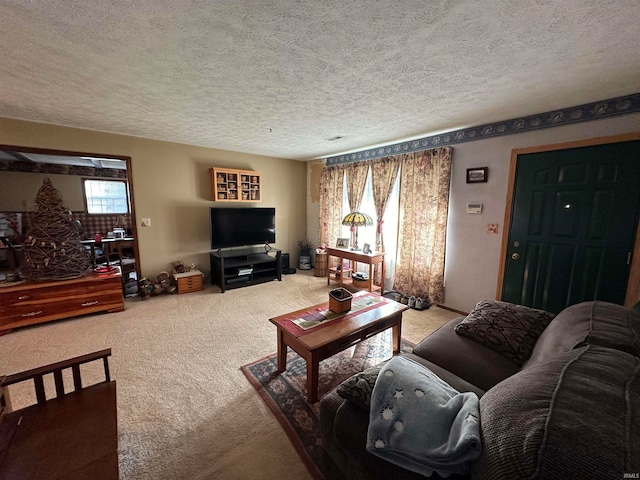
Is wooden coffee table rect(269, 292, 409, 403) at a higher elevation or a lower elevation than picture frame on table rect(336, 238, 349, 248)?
lower

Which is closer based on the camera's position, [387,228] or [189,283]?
[189,283]

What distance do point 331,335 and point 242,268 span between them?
279 centimetres

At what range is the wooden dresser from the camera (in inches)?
108

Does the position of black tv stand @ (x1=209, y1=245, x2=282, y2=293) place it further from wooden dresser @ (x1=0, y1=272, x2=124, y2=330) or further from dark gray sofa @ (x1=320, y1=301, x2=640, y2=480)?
dark gray sofa @ (x1=320, y1=301, x2=640, y2=480)

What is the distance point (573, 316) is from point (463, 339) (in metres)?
0.62

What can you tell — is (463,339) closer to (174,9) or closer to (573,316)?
(573,316)

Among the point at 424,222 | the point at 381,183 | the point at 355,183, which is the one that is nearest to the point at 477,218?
the point at 424,222

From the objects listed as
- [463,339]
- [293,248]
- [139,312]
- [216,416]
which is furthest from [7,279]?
[463,339]

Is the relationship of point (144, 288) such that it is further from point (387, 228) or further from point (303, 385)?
A: point (387, 228)

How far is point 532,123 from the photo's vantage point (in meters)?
2.65

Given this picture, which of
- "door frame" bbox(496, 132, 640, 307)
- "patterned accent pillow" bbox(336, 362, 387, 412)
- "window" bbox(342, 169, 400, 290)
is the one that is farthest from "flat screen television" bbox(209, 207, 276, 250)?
"patterned accent pillow" bbox(336, 362, 387, 412)

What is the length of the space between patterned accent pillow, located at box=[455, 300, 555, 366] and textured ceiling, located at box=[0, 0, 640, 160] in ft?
5.50

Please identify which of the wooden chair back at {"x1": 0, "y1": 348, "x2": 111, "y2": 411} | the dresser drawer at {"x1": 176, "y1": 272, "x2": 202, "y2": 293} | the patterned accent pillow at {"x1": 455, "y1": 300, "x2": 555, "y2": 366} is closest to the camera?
the wooden chair back at {"x1": 0, "y1": 348, "x2": 111, "y2": 411}

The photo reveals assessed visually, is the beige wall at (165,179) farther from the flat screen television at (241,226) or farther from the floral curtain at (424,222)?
the floral curtain at (424,222)
